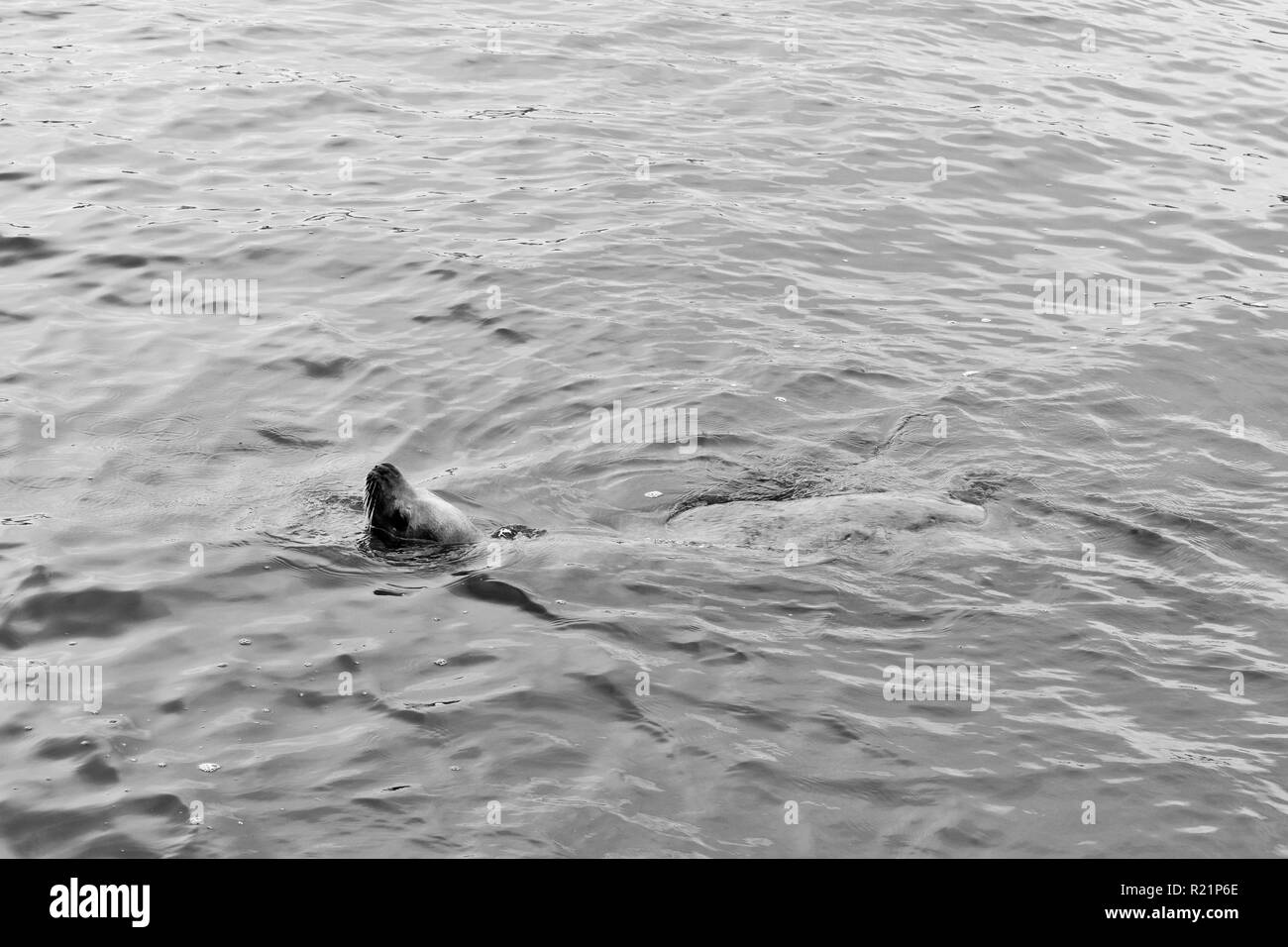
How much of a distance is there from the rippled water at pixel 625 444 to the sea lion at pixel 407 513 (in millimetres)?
226

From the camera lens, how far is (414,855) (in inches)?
234

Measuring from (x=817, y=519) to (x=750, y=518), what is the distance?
1.47ft

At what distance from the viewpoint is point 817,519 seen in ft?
28.4

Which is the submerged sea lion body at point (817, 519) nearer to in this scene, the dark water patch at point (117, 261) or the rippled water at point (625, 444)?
the rippled water at point (625, 444)

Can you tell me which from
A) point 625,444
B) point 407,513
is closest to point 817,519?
point 625,444

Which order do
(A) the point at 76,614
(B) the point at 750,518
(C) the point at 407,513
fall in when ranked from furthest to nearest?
(B) the point at 750,518
(C) the point at 407,513
(A) the point at 76,614

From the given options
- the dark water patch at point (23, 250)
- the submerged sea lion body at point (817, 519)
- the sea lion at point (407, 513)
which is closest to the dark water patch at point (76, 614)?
the sea lion at point (407, 513)

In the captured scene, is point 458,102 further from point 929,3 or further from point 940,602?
point 940,602

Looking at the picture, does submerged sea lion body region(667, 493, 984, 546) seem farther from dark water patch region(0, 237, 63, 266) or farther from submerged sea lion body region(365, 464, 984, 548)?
dark water patch region(0, 237, 63, 266)

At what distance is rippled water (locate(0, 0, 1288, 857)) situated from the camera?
658 centimetres

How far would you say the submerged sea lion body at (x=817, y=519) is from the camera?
28.1 ft

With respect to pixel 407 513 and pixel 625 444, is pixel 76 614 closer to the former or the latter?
pixel 407 513

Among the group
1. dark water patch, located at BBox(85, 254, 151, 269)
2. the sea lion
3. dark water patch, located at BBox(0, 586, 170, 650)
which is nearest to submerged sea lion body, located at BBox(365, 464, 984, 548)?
the sea lion

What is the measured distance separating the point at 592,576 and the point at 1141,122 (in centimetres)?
1189
